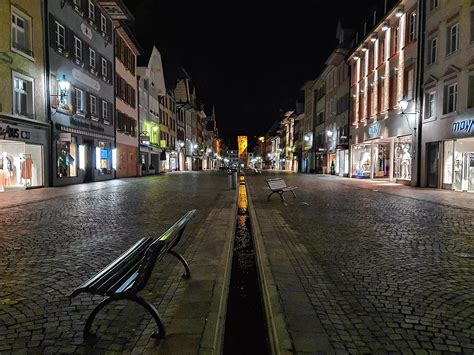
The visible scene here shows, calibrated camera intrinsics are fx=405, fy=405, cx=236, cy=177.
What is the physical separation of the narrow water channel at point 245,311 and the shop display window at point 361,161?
29.1 m

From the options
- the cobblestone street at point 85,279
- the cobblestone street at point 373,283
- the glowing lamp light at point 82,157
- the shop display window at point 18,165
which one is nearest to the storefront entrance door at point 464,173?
the cobblestone street at point 373,283

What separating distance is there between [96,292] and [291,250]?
4205 mm

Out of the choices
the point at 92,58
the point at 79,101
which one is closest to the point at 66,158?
the point at 79,101

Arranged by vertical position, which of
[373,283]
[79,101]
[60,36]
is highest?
[60,36]

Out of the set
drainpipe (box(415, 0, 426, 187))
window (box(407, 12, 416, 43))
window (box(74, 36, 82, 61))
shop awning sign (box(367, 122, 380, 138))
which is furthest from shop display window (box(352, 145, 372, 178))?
window (box(74, 36, 82, 61))

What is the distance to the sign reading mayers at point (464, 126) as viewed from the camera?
18533 millimetres

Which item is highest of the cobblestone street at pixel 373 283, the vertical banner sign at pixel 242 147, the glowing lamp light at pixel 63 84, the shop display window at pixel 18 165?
the glowing lamp light at pixel 63 84

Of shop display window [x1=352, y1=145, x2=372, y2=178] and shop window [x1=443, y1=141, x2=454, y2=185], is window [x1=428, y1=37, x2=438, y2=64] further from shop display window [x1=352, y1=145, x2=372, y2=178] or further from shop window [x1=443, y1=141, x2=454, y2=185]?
shop display window [x1=352, y1=145, x2=372, y2=178]

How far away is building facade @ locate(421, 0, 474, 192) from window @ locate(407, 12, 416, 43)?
5.23 ft

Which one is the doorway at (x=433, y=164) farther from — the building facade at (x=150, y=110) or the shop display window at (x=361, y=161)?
the building facade at (x=150, y=110)

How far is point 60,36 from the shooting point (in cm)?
2320

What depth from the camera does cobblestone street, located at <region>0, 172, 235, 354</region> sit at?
3.42m

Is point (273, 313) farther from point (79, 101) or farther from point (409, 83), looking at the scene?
point (79, 101)

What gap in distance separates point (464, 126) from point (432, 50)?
603 cm
